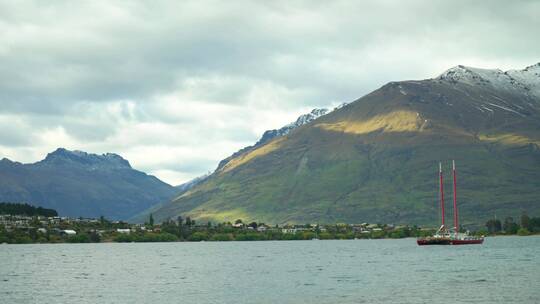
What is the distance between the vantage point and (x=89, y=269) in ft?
586

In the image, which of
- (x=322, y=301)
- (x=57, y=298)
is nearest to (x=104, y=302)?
(x=57, y=298)

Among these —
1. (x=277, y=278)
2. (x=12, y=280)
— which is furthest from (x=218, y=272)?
(x=12, y=280)

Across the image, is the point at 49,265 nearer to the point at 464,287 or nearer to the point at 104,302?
the point at 104,302

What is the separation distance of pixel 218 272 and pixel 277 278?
81.6 ft

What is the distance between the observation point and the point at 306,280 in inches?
5330

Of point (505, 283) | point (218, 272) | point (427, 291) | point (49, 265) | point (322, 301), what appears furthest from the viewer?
point (49, 265)

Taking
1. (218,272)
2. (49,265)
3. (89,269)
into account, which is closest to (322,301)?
(218,272)

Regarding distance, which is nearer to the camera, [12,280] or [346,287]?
[346,287]

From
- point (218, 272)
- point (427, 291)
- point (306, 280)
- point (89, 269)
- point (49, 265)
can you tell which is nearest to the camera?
point (427, 291)

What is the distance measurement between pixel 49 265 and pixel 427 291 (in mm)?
119831

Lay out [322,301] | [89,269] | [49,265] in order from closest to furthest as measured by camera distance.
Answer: [322,301] → [89,269] → [49,265]

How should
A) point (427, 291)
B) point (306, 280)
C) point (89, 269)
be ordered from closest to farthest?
1. point (427, 291)
2. point (306, 280)
3. point (89, 269)

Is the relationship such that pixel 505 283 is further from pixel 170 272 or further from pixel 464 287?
pixel 170 272

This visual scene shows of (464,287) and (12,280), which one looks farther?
(12,280)
